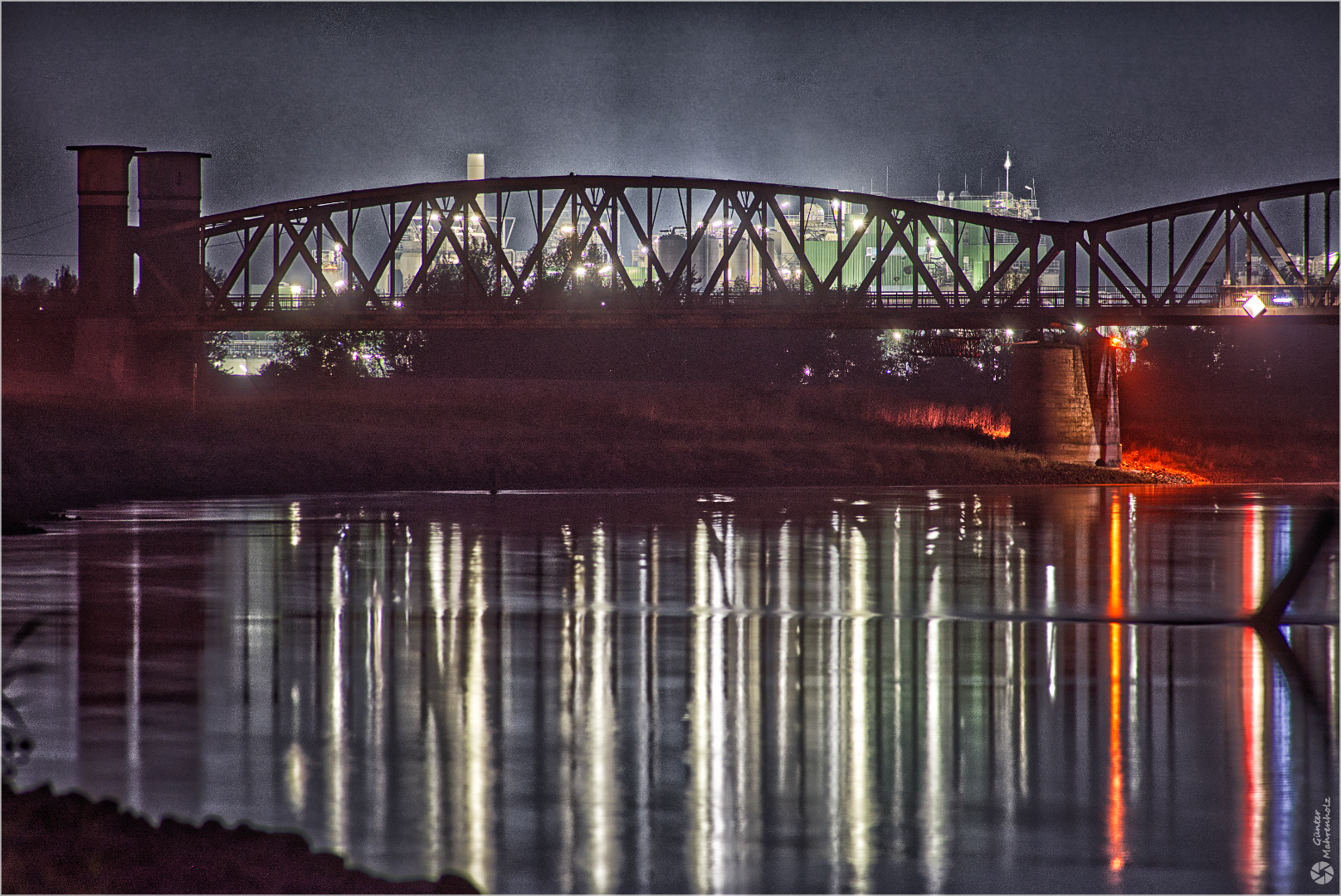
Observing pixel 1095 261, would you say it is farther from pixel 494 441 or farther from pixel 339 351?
pixel 339 351

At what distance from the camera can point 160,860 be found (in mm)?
11188

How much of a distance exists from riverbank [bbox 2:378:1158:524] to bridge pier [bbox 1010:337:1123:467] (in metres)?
2.26

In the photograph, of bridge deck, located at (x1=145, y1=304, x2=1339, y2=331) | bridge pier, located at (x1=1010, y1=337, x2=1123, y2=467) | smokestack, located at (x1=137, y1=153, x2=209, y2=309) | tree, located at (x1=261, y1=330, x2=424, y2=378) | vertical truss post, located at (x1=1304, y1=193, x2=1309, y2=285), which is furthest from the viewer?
tree, located at (x1=261, y1=330, x2=424, y2=378)

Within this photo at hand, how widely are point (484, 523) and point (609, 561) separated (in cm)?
1190

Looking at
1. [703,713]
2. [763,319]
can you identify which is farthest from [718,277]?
[703,713]

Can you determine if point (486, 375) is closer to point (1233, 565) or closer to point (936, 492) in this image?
point (936, 492)

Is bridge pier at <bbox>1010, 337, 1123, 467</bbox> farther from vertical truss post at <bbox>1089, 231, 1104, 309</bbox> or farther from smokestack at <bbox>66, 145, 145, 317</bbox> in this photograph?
smokestack at <bbox>66, 145, 145, 317</bbox>

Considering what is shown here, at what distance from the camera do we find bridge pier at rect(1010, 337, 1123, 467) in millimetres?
89688

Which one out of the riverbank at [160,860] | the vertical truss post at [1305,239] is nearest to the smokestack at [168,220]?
the vertical truss post at [1305,239]

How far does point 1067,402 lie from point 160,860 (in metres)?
84.7

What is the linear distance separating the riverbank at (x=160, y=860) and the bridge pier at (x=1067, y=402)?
79.3 m

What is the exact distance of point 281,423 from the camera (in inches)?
3088

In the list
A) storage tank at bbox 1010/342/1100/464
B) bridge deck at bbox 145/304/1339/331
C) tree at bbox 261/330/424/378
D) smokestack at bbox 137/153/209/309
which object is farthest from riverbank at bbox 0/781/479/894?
tree at bbox 261/330/424/378

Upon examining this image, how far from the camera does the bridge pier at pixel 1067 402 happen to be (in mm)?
89688
